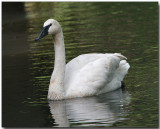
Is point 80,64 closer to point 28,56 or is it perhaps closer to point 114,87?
point 114,87

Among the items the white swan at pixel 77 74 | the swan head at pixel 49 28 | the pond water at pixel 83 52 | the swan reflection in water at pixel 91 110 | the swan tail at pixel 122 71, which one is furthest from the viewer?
the swan tail at pixel 122 71

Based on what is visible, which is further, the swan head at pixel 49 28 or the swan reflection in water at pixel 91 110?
the swan head at pixel 49 28

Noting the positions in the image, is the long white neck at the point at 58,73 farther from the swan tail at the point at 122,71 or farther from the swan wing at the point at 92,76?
the swan tail at the point at 122,71

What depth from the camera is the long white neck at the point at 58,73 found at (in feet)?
35.7

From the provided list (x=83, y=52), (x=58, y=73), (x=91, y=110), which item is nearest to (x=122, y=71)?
(x=58, y=73)

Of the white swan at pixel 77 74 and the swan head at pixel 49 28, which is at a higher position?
the swan head at pixel 49 28

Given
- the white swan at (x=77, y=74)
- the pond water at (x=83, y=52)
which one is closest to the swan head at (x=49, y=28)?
the white swan at (x=77, y=74)

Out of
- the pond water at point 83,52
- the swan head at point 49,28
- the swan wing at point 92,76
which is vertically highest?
the swan head at point 49,28

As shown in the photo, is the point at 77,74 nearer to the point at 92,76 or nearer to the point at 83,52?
the point at 92,76

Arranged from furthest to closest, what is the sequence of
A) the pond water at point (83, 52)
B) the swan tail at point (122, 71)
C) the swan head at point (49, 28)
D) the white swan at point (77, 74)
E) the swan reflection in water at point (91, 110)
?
1. the swan tail at point (122, 71)
2. the white swan at point (77, 74)
3. the swan head at point (49, 28)
4. the pond water at point (83, 52)
5. the swan reflection in water at point (91, 110)

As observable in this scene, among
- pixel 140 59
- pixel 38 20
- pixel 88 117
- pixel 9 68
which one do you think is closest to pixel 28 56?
pixel 9 68

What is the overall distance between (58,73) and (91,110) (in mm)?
1492

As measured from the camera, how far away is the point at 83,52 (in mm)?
15008

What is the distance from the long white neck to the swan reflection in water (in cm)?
18
